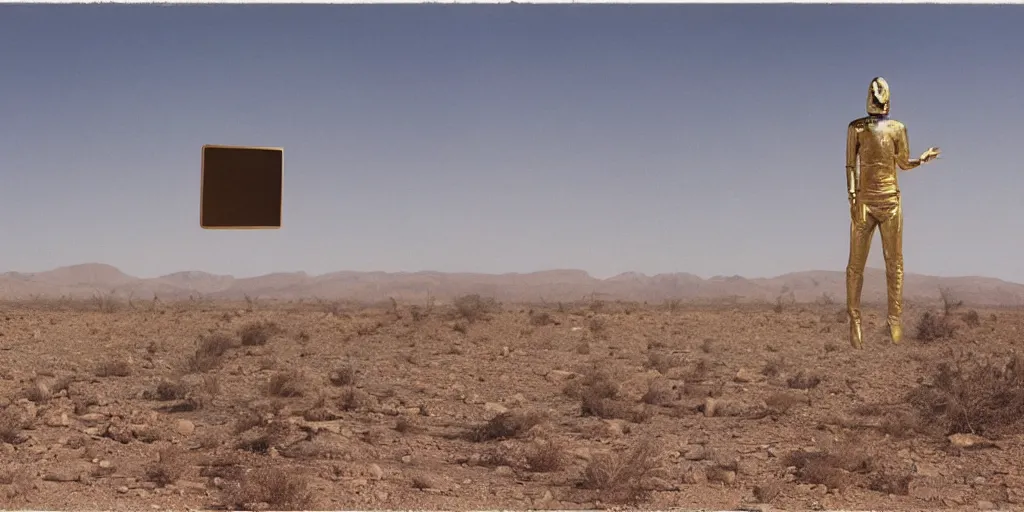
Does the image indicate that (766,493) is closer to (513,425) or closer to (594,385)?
(513,425)

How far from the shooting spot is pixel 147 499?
12422mm

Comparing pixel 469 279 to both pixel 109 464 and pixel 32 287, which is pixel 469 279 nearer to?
pixel 32 287

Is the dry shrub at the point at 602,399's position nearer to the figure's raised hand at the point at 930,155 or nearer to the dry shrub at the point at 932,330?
the figure's raised hand at the point at 930,155

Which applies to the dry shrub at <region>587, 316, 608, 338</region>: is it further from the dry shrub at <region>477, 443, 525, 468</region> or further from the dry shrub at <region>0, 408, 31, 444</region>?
the dry shrub at <region>0, 408, 31, 444</region>

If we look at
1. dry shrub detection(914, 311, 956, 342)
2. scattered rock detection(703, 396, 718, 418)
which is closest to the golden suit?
scattered rock detection(703, 396, 718, 418)

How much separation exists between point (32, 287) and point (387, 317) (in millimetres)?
66299

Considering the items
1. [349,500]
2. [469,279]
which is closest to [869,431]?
[349,500]

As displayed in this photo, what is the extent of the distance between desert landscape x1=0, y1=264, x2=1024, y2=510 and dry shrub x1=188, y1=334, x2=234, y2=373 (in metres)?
0.08

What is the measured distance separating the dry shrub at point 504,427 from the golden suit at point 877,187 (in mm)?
7915

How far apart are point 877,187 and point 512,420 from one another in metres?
8.94

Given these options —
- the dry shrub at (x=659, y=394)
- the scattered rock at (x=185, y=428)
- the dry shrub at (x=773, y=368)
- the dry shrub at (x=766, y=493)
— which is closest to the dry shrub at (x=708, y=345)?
the dry shrub at (x=773, y=368)

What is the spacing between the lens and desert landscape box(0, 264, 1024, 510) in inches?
507

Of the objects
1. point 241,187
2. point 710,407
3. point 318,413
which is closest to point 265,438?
point 318,413

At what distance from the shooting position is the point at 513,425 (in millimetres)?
16391
